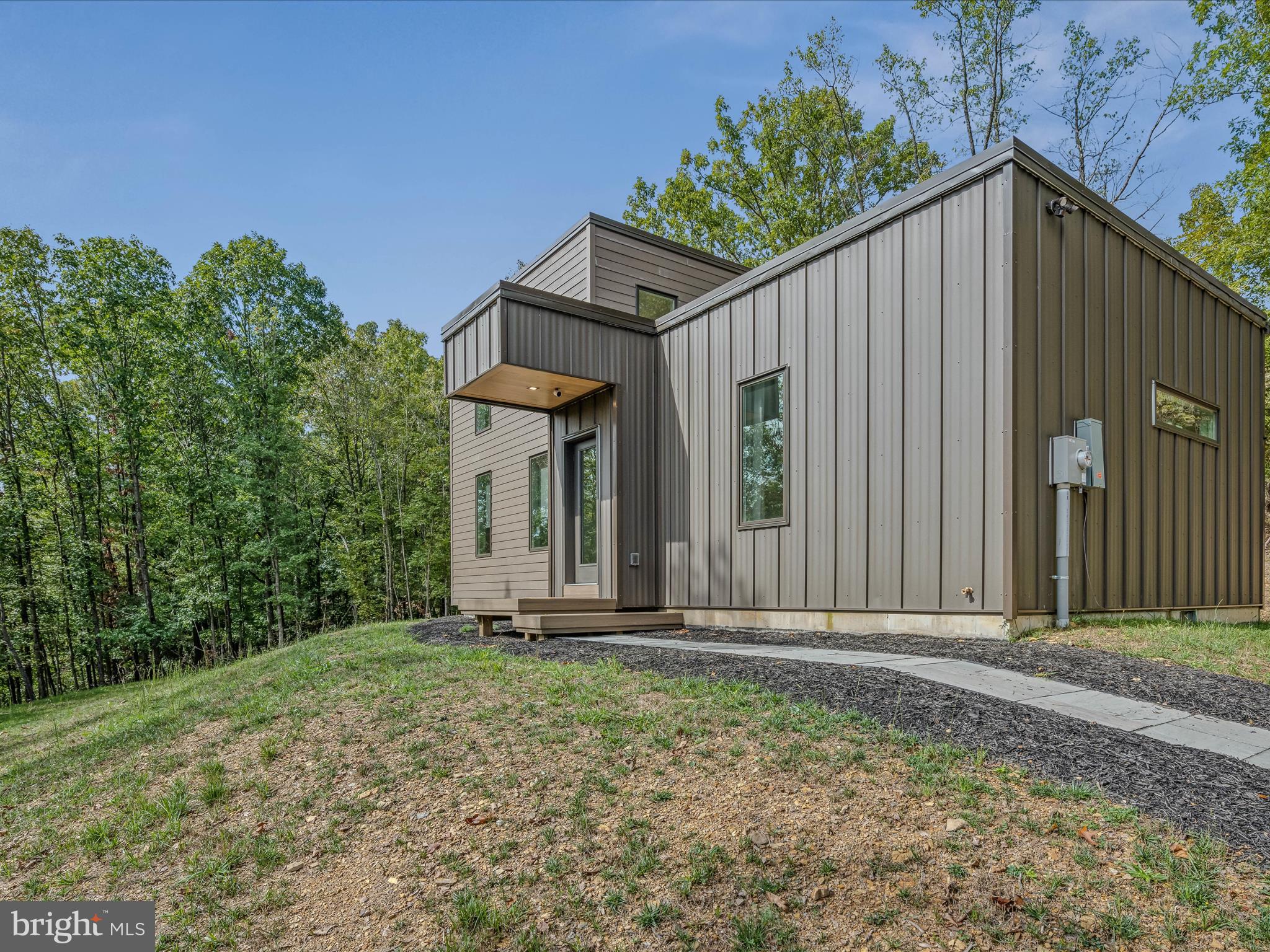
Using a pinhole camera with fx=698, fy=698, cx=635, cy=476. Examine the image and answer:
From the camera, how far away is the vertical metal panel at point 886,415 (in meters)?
5.77

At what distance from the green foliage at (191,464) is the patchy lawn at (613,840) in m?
13.5

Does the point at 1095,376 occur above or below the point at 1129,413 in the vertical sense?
above

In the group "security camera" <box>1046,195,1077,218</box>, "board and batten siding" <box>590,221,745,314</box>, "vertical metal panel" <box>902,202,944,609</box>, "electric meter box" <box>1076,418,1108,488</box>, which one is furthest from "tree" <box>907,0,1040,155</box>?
"electric meter box" <box>1076,418,1108,488</box>

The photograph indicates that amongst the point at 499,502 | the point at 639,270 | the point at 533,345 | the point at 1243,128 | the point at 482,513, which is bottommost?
the point at 482,513

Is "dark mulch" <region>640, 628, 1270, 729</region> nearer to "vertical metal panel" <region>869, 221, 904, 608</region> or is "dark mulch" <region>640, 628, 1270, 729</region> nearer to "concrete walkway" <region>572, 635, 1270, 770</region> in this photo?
"concrete walkway" <region>572, 635, 1270, 770</region>

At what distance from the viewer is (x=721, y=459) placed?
7625mm

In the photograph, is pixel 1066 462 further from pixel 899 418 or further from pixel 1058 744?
pixel 1058 744

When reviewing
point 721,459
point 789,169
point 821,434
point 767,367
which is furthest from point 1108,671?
point 789,169

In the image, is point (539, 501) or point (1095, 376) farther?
point (539, 501)

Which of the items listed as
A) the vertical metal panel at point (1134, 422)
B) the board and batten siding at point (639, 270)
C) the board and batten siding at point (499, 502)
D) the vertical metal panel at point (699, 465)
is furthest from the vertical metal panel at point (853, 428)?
the board and batten siding at point (499, 502)

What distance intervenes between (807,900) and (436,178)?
39.7ft

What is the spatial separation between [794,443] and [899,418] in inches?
46.1

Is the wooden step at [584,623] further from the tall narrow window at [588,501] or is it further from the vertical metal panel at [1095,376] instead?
the vertical metal panel at [1095,376]

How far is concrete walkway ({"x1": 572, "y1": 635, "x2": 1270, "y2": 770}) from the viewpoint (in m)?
3.00
